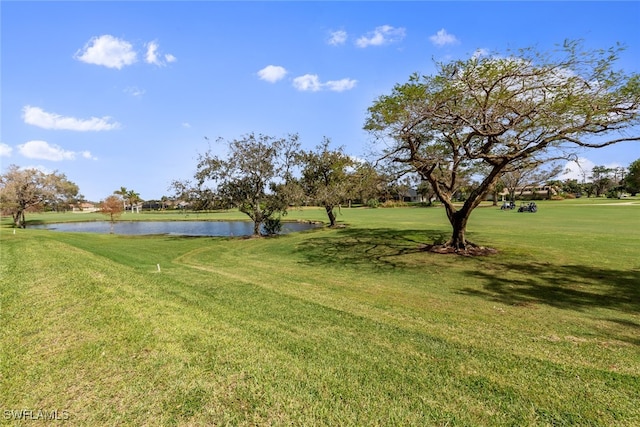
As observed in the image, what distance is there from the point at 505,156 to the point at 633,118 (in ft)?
13.1

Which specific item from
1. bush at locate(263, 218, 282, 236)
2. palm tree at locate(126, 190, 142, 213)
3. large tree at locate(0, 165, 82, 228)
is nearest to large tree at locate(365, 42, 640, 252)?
bush at locate(263, 218, 282, 236)

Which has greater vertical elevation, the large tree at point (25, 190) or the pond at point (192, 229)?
the large tree at point (25, 190)

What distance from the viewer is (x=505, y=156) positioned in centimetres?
1350

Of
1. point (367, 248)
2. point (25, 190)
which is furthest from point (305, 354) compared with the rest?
point (25, 190)

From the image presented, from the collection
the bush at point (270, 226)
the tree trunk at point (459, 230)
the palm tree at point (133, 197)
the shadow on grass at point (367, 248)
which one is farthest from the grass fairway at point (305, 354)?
the palm tree at point (133, 197)

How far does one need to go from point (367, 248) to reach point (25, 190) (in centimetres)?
4578

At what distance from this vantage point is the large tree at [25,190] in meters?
39.5

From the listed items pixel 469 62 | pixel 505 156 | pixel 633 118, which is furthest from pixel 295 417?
pixel 633 118

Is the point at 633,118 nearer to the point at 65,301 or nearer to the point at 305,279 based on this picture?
the point at 305,279

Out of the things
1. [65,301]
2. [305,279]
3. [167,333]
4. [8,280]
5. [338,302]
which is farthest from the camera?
[305,279]

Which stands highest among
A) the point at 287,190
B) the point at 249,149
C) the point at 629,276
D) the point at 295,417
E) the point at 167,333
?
the point at 249,149

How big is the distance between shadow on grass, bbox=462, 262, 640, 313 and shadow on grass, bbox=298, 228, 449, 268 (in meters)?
4.11

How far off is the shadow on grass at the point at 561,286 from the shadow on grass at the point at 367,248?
411 cm

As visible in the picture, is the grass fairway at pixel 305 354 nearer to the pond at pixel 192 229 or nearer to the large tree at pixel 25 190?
the pond at pixel 192 229
